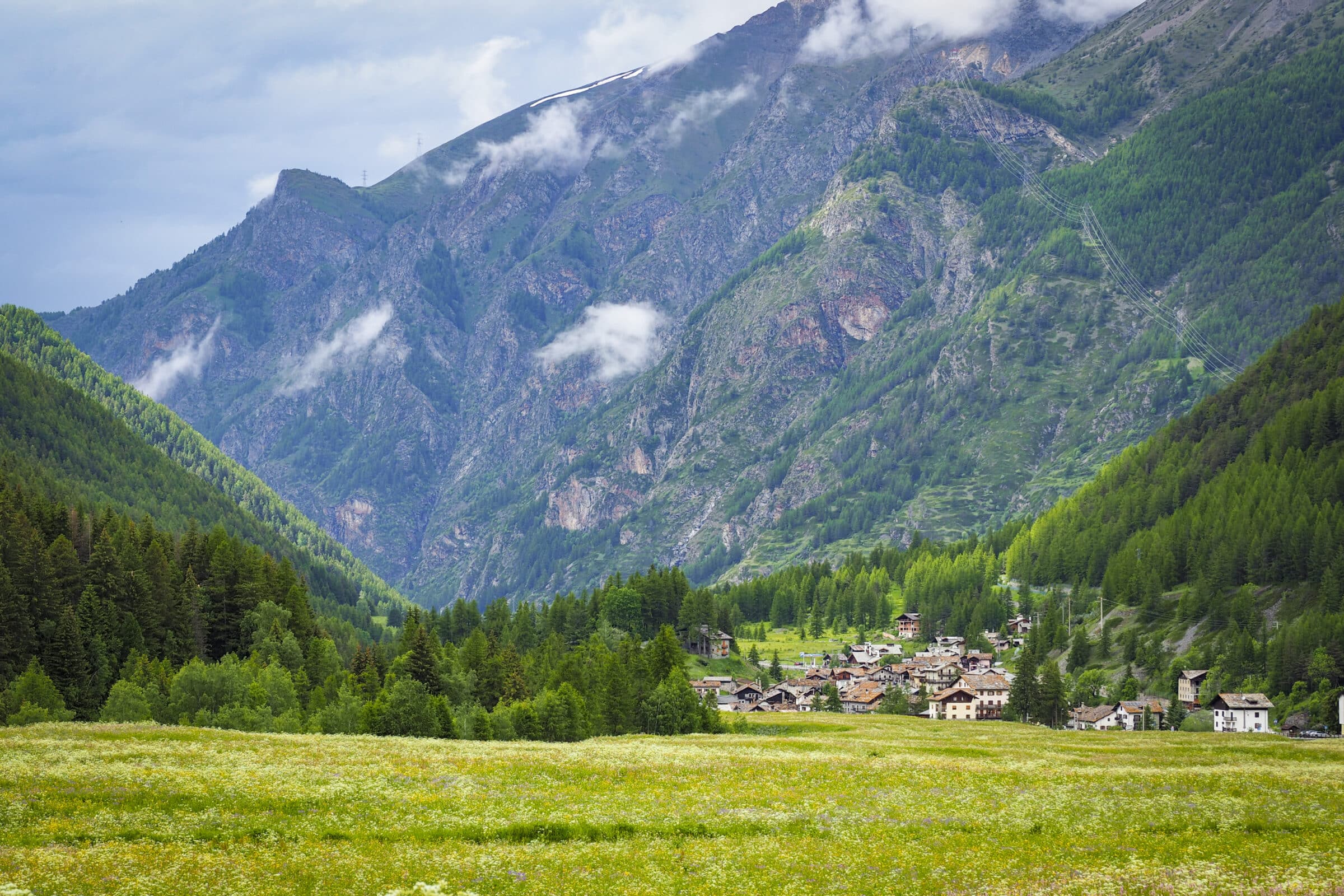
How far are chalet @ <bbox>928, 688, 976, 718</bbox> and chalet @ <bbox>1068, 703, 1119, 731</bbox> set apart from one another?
21.0m

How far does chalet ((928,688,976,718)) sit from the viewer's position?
617 feet

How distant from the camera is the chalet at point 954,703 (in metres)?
188

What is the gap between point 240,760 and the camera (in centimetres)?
6725

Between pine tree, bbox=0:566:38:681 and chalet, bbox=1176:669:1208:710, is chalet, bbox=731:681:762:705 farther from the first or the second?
pine tree, bbox=0:566:38:681

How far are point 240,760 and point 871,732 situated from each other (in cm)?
7948

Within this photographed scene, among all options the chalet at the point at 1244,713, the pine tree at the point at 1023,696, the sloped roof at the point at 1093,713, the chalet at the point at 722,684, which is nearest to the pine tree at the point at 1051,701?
the pine tree at the point at 1023,696

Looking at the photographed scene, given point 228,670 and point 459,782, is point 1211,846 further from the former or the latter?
point 228,670

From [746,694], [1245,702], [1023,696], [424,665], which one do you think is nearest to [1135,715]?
[1245,702]

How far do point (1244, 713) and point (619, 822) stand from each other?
420ft

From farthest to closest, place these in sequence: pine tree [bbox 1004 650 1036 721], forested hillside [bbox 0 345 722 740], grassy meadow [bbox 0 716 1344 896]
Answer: pine tree [bbox 1004 650 1036 721] → forested hillside [bbox 0 345 722 740] → grassy meadow [bbox 0 716 1344 896]

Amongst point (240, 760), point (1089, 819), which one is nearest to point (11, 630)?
point (240, 760)

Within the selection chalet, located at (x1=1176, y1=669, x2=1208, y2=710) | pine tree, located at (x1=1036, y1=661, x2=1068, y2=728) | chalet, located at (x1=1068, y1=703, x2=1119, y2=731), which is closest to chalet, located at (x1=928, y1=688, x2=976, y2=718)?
pine tree, located at (x1=1036, y1=661, x2=1068, y2=728)

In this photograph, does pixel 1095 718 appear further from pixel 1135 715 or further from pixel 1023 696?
pixel 1023 696

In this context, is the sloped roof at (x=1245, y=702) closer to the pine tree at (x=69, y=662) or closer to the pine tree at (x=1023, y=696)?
the pine tree at (x=1023, y=696)
